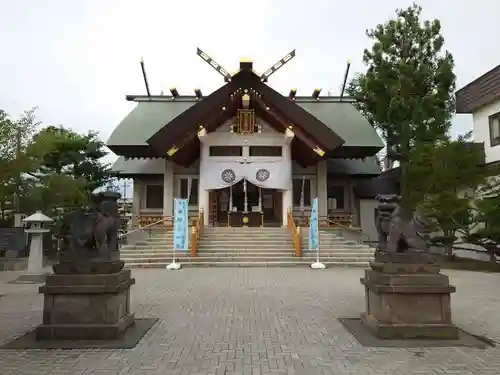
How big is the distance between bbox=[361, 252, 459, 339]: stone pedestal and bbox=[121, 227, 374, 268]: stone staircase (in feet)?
30.1

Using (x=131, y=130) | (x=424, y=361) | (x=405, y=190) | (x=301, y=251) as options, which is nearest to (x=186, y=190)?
(x=131, y=130)

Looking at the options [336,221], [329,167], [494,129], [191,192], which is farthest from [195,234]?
[494,129]

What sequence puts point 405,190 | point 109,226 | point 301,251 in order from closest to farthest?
point 109,226 → point 301,251 → point 405,190

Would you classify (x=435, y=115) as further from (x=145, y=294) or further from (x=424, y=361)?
(x=424, y=361)

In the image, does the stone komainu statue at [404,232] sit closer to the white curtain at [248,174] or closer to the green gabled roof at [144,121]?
the white curtain at [248,174]

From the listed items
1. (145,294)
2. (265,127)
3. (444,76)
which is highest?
(444,76)

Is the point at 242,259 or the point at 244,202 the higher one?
the point at 244,202

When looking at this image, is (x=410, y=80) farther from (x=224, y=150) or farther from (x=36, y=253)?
(x=36, y=253)

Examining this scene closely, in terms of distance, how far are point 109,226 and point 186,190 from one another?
16.1 meters

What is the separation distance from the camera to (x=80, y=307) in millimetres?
5777

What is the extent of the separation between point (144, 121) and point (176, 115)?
201cm

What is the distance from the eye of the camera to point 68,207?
17.9m

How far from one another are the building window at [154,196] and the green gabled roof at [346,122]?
9956 mm

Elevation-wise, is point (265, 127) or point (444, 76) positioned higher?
point (444, 76)
